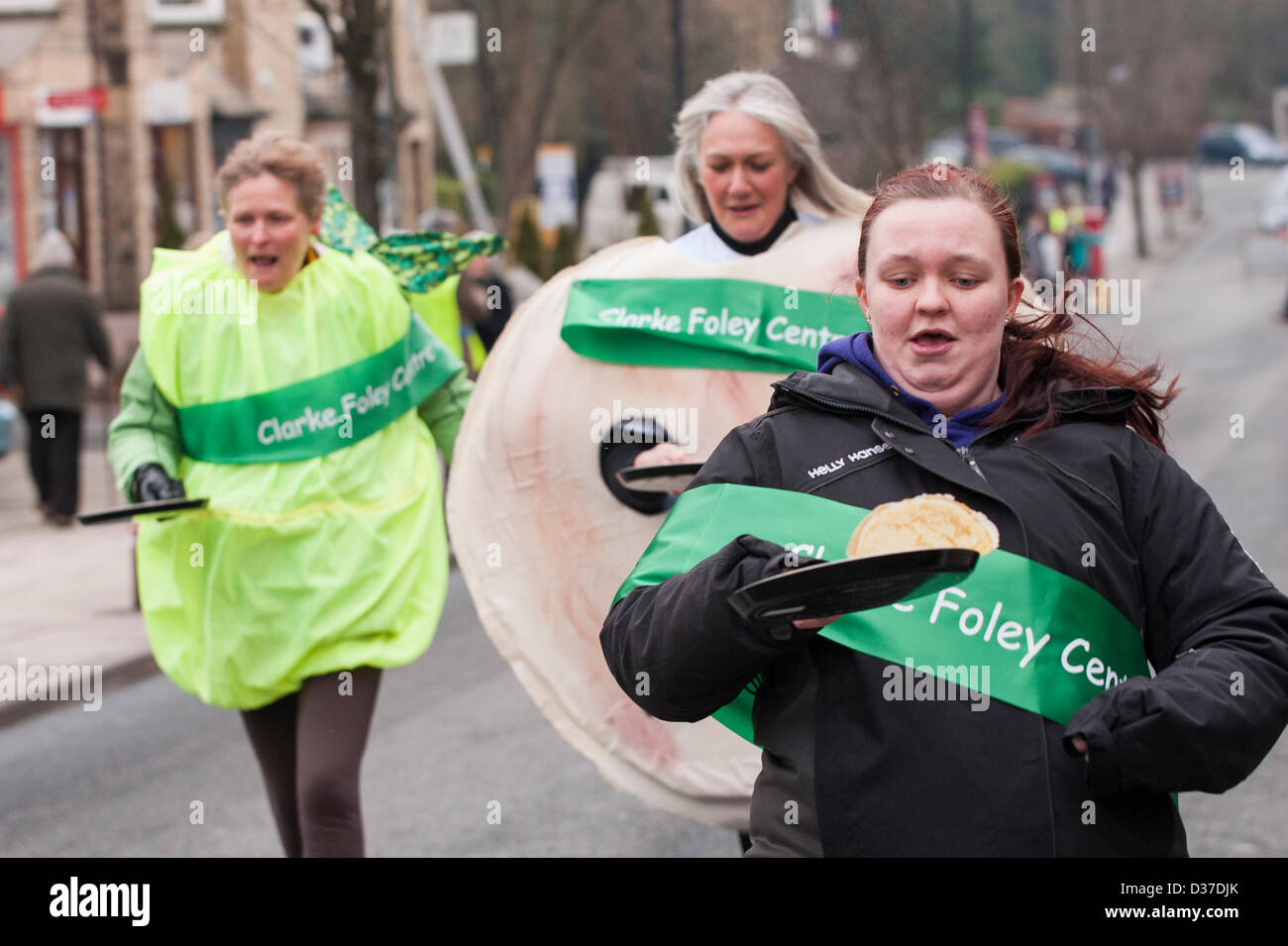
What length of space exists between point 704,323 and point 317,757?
133 cm

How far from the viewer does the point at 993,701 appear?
2.24 metres

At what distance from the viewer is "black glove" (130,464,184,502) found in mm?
4164

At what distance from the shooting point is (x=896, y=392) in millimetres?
2393

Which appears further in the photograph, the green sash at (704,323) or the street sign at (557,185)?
the street sign at (557,185)

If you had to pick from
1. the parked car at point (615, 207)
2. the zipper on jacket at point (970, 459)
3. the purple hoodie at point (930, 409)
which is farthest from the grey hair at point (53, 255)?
the parked car at point (615, 207)

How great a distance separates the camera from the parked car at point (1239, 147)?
226 feet

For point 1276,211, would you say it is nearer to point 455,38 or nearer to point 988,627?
point 455,38

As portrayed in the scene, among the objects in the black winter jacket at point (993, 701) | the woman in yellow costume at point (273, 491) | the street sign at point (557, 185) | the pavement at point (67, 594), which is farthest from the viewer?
the street sign at point (557, 185)

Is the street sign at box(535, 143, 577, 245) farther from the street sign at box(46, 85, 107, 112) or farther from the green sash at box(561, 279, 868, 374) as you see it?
the green sash at box(561, 279, 868, 374)

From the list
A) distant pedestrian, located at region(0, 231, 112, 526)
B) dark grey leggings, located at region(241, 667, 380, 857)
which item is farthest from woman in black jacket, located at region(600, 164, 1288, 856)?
distant pedestrian, located at region(0, 231, 112, 526)

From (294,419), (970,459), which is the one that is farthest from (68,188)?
(970,459)

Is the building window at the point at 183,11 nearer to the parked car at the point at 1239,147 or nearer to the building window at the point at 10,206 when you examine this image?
the building window at the point at 10,206

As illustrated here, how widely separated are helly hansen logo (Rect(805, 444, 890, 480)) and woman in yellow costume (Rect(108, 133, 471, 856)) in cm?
210

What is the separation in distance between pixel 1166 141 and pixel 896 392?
7244 centimetres
